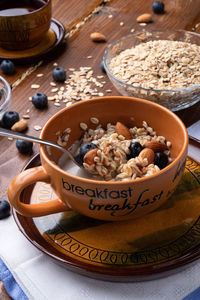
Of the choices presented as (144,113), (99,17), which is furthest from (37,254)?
(99,17)

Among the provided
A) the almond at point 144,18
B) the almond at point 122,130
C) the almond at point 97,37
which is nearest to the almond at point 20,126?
the almond at point 122,130

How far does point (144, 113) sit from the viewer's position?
0.77 m

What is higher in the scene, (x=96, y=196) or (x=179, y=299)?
(x=96, y=196)

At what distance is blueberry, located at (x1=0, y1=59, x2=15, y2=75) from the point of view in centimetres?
116

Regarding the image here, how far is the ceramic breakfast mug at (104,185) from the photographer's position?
619 mm

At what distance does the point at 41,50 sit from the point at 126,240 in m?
0.76

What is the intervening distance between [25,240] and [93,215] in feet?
0.45

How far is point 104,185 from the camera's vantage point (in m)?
0.61

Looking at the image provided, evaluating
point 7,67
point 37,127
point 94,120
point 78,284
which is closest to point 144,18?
point 7,67

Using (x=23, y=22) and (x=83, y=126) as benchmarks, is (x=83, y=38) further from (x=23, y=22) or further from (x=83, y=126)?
(x=83, y=126)

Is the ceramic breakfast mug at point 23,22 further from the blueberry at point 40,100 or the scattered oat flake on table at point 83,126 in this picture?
the scattered oat flake on table at point 83,126

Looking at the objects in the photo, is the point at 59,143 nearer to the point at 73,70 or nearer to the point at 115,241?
the point at 115,241

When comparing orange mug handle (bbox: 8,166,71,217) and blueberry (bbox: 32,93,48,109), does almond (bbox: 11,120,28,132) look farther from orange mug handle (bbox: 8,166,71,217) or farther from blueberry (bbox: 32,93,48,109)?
orange mug handle (bbox: 8,166,71,217)

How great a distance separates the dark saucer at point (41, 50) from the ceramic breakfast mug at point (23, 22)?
16 millimetres
